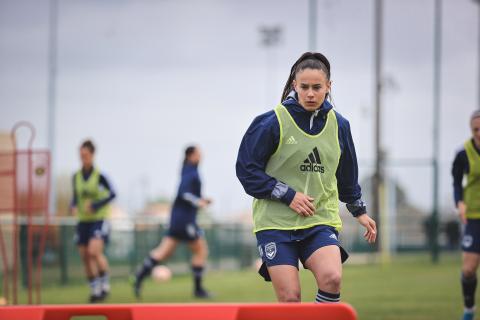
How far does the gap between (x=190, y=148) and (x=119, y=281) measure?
6650 mm

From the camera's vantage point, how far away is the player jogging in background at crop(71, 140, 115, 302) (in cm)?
1456

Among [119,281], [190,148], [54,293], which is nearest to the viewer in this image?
[190,148]

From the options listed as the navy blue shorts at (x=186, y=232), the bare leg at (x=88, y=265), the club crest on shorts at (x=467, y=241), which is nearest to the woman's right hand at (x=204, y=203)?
the navy blue shorts at (x=186, y=232)

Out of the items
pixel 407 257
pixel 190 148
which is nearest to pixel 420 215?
pixel 407 257

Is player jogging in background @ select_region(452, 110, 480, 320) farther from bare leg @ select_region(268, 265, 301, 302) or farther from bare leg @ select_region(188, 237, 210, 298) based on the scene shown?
bare leg @ select_region(188, 237, 210, 298)

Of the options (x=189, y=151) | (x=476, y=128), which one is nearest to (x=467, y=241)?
(x=476, y=128)

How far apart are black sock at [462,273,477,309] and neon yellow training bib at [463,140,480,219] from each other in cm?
64

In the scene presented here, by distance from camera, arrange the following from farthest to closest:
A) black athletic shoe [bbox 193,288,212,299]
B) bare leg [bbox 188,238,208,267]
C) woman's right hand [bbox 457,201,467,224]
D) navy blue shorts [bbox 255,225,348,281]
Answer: bare leg [bbox 188,238,208,267] < black athletic shoe [bbox 193,288,212,299] < woman's right hand [bbox 457,201,467,224] < navy blue shorts [bbox 255,225,348,281]

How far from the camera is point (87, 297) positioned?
15508mm

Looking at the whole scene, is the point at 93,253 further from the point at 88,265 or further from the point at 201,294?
the point at 201,294

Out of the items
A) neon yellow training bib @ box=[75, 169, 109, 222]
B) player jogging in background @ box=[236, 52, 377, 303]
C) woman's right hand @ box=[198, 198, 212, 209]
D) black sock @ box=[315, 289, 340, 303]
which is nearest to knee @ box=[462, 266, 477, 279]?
player jogging in background @ box=[236, 52, 377, 303]

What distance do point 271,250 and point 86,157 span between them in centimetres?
901

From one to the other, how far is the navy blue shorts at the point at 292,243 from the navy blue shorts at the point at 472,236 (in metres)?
3.90

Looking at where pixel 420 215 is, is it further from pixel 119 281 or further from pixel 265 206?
pixel 265 206
